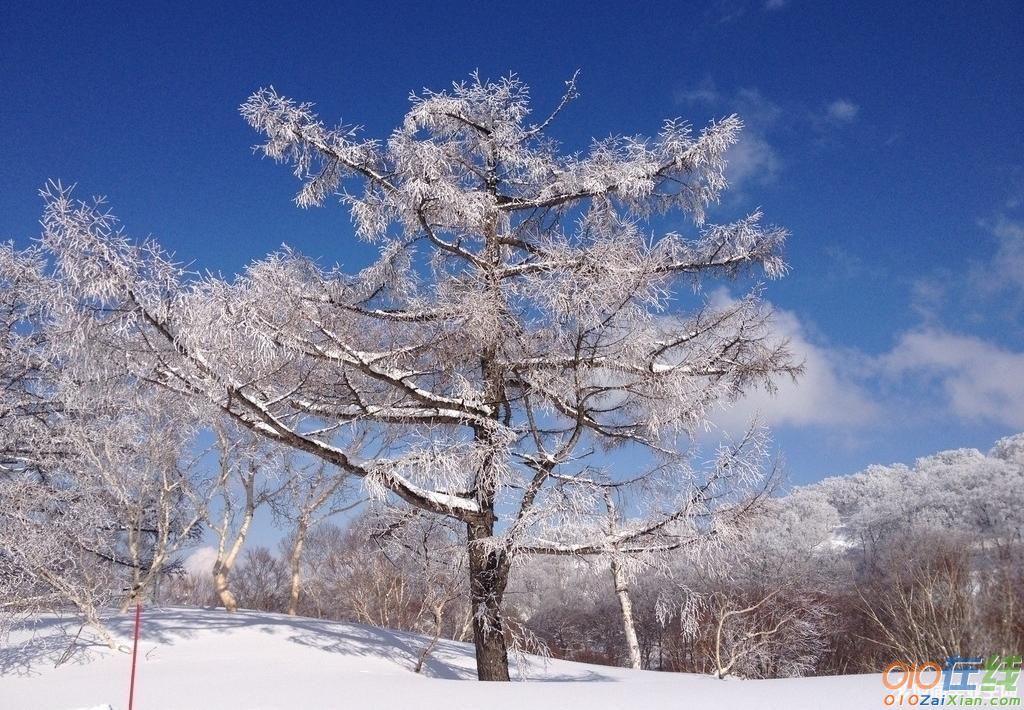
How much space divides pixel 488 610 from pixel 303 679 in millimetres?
1721

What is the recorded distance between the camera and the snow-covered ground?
5.19 metres

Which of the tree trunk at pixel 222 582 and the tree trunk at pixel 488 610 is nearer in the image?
the tree trunk at pixel 488 610

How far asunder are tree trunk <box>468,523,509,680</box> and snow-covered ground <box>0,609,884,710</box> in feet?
1.22

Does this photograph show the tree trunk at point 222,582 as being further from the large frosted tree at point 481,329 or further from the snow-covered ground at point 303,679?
the large frosted tree at point 481,329

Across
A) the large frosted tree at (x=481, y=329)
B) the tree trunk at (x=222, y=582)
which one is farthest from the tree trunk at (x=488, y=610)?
the tree trunk at (x=222, y=582)

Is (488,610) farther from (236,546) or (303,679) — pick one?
(236,546)

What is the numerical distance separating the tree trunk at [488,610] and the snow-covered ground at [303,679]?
1.22ft

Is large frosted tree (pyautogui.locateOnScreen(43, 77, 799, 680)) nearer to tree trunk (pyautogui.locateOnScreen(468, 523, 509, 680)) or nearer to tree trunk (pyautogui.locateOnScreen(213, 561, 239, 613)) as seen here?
tree trunk (pyautogui.locateOnScreen(468, 523, 509, 680))

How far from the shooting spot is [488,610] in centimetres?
704

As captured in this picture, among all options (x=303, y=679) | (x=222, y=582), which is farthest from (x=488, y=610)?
(x=222, y=582)

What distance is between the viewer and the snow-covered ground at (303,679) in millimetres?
5188

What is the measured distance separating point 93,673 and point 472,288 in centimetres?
515

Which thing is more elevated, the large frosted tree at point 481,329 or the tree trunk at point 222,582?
the large frosted tree at point 481,329

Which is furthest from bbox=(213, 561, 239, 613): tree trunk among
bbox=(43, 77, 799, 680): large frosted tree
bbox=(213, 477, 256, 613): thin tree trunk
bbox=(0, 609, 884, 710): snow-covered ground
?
bbox=(43, 77, 799, 680): large frosted tree
